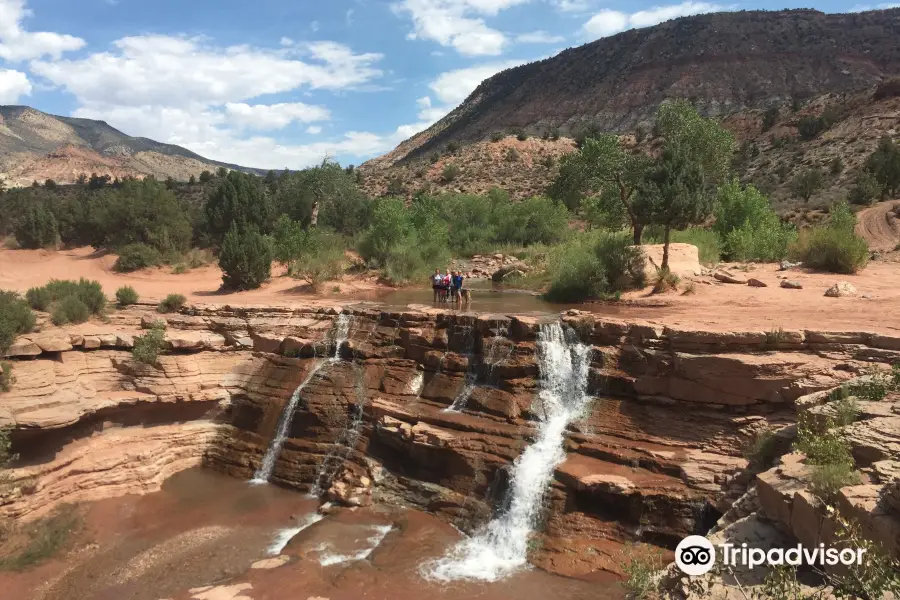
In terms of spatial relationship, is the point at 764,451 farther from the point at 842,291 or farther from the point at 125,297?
the point at 125,297

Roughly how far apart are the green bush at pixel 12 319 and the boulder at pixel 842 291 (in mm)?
19385

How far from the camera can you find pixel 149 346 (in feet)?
44.4

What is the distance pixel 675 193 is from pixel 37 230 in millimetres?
33442

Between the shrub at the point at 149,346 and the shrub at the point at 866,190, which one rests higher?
the shrub at the point at 866,190

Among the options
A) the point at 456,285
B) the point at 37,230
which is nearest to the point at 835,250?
the point at 456,285

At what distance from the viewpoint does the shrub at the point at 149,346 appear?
44.0 ft

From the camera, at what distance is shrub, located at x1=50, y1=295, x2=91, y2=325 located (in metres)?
13.9

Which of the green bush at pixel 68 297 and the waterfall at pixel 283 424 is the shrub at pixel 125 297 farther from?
the waterfall at pixel 283 424

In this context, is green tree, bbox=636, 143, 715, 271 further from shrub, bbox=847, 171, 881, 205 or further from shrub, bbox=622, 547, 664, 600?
shrub, bbox=847, 171, 881, 205

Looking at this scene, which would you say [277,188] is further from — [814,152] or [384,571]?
[814,152]

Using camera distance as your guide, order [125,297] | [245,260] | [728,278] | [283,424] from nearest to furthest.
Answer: [283,424]
[125,297]
[728,278]
[245,260]

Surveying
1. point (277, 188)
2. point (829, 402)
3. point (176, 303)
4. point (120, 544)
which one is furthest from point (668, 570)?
point (277, 188)

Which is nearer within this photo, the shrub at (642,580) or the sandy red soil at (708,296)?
the shrub at (642,580)

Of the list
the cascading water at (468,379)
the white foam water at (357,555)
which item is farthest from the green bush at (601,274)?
the white foam water at (357,555)
